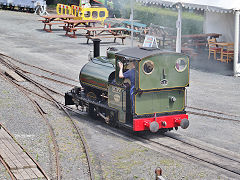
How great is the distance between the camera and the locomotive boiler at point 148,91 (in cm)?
993

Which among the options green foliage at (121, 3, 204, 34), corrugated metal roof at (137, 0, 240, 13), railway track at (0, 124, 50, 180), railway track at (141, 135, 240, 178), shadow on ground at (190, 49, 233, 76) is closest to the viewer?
railway track at (0, 124, 50, 180)

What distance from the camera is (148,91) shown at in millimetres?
10055

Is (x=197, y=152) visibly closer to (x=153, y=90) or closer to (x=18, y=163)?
(x=153, y=90)

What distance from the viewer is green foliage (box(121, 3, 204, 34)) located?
26.4m

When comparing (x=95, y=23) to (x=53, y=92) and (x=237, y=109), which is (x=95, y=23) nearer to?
(x=53, y=92)

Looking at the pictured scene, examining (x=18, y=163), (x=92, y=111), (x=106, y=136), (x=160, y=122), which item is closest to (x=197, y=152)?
(x=160, y=122)

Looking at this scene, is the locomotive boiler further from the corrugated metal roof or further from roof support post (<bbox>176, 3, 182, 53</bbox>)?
roof support post (<bbox>176, 3, 182, 53</bbox>)

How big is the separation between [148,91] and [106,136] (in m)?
1.52

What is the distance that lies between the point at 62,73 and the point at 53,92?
287cm

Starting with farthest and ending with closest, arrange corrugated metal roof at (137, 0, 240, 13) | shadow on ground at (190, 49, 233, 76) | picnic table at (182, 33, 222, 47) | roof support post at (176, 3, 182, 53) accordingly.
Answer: picnic table at (182, 33, 222, 47)
roof support post at (176, 3, 182, 53)
shadow on ground at (190, 49, 233, 76)
corrugated metal roof at (137, 0, 240, 13)

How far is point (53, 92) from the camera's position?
48.7ft

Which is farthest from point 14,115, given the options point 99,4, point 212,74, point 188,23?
point 99,4

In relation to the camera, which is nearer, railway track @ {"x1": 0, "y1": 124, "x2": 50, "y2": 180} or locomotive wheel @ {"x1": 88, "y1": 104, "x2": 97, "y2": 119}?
railway track @ {"x1": 0, "y1": 124, "x2": 50, "y2": 180}

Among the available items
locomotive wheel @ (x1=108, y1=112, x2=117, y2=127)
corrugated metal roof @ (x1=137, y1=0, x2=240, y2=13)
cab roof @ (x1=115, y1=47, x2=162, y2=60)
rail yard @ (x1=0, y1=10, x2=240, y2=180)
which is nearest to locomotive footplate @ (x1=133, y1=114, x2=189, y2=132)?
rail yard @ (x1=0, y1=10, x2=240, y2=180)
